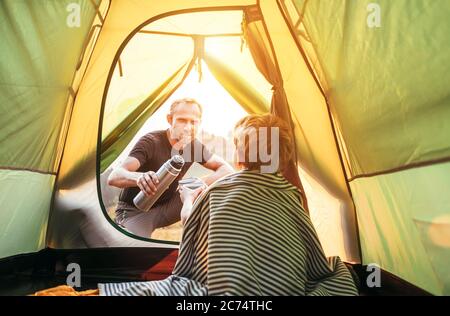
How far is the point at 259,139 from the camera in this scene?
132 cm

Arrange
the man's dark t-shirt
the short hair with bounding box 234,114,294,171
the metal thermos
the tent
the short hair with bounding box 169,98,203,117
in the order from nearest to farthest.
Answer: the tent < the short hair with bounding box 234,114,294,171 < the metal thermos < the man's dark t-shirt < the short hair with bounding box 169,98,203,117

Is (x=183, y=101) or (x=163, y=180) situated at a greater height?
(x=183, y=101)

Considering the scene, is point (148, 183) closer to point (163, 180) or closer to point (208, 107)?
point (163, 180)

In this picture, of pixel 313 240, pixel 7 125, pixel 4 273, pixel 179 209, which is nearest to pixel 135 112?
pixel 179 209

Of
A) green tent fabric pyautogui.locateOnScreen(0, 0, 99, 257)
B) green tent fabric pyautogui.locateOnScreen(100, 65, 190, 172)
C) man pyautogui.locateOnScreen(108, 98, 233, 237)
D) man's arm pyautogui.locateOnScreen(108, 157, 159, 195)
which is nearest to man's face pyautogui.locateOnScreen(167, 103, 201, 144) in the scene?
man pyautogui.locateOnScreen(108, 98, 233, 237)

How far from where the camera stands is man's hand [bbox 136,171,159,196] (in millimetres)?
1947

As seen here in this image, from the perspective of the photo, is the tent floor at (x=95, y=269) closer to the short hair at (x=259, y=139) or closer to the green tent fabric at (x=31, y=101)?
the green tent fabric at (x=31, y=101)

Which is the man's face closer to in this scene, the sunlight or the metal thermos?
the sunlight

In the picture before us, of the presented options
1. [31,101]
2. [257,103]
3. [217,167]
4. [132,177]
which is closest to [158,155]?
[132,177]

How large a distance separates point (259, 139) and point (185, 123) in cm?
87

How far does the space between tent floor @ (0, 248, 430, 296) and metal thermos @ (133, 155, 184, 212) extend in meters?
0.23

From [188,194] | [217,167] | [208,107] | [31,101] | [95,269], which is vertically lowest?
[95,269]

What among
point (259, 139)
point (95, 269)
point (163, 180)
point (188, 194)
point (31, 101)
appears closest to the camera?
point (259, 139)

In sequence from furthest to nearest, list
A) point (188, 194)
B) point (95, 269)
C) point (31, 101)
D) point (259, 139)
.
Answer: point (188, 194) < point (95, 269) < point (31, 101) < point (259, 139)
